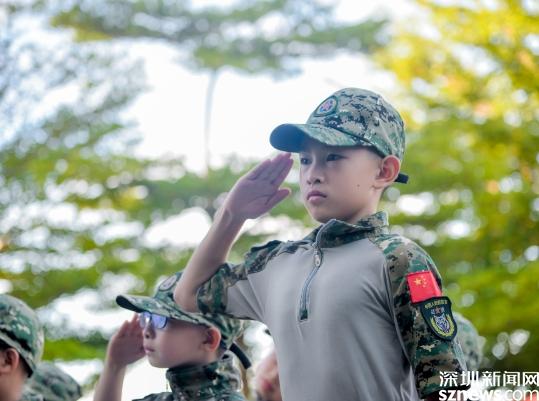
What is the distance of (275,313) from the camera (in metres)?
2.31

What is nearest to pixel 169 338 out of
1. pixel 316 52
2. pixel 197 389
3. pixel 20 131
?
pixel 197 389

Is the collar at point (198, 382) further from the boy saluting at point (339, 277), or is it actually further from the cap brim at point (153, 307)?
the boy saluting at point (339, 277)

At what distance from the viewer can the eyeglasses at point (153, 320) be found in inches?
123

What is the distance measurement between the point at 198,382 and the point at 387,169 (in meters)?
1.13

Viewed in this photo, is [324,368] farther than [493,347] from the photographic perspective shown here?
No

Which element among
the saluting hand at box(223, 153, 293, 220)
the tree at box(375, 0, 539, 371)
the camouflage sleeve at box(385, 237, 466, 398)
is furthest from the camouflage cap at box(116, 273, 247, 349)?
the tree at box(375, 0, 539, 371)

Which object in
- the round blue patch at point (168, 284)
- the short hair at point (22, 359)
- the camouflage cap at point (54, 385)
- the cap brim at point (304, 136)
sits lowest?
the camouflage cap at point (54, 385)

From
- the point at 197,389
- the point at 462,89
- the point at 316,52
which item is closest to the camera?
the point at 197,389

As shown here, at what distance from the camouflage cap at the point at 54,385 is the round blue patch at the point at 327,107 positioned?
2003mm

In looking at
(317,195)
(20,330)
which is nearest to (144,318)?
(20,330)

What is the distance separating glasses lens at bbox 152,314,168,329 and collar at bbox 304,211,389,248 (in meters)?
0.95

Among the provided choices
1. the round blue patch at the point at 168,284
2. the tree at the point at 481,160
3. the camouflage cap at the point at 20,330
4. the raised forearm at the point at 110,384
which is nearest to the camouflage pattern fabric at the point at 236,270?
the round blue patch at the point at 168,284

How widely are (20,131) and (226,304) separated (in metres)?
11.8

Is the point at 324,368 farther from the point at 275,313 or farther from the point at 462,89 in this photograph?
the point at 462,89
